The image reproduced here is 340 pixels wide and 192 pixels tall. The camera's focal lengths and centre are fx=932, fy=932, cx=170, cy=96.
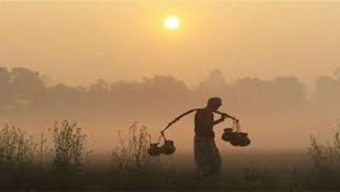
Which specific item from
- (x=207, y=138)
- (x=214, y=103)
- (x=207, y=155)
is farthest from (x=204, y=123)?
(x=207, y=155)

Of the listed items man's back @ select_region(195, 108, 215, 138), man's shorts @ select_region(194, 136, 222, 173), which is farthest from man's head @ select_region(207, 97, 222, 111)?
man's shorts @ select_region(194, 136, 222, 173)

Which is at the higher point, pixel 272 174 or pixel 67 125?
pixel 67 125

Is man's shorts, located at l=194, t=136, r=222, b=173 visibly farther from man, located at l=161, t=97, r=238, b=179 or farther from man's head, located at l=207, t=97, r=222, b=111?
man's head, located at l=207, t=97, r=222, b=111

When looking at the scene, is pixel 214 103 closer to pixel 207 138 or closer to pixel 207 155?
pixel 207 138

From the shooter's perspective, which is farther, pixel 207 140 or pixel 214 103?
pixel 207 140

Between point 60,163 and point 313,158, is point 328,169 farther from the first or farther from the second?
point 60,163

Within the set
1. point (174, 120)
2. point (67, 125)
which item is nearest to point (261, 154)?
point (174, 120)

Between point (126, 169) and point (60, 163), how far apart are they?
133cm

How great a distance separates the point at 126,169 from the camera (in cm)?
1873

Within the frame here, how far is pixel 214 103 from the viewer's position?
63.4 ft

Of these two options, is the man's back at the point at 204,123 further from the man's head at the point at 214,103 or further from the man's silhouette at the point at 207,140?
the man's head at the point at 214,103

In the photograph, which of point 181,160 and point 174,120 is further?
point 181,160

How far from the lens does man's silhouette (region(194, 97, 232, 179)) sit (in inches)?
760

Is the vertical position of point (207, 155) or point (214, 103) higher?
point (214, 103)
